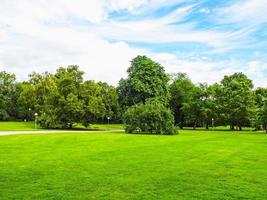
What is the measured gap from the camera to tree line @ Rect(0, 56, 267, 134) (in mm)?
46625

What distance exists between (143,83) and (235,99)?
15983mm

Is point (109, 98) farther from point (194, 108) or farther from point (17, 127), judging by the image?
point (17, 127)

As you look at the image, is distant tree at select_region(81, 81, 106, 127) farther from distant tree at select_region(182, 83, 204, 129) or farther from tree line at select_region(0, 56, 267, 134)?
distant tree at select_region(182, 83, 204, 129)

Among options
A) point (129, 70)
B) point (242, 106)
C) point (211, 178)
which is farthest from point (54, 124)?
point (211, 178)

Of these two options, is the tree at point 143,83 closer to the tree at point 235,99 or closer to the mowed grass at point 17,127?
the tree at point 235,99

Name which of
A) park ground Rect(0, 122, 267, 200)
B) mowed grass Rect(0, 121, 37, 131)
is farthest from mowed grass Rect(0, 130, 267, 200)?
mowed grass Rect(0, 121, 37, 131)

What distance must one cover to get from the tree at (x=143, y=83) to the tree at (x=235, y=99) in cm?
1069

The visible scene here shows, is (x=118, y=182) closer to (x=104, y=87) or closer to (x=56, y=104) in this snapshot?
(x=56, y=104)

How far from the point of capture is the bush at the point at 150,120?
44.2 meters

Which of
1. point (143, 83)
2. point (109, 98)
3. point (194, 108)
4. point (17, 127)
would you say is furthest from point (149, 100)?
point (109, 98)

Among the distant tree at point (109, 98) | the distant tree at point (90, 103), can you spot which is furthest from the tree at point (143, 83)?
the distant tree at point (109, 98)

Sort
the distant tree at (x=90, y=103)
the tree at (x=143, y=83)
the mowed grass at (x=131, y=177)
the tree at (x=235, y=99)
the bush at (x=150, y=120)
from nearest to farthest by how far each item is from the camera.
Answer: the mowed grass at (x=131, y=177)
the bush at (x=150, y=120)
the distant tree at (x=90, y=103)
the tree at (x=143, y=83)
the tree at (x=235, y=99)

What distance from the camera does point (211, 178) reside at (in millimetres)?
11438

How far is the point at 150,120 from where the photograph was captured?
4512 cm
